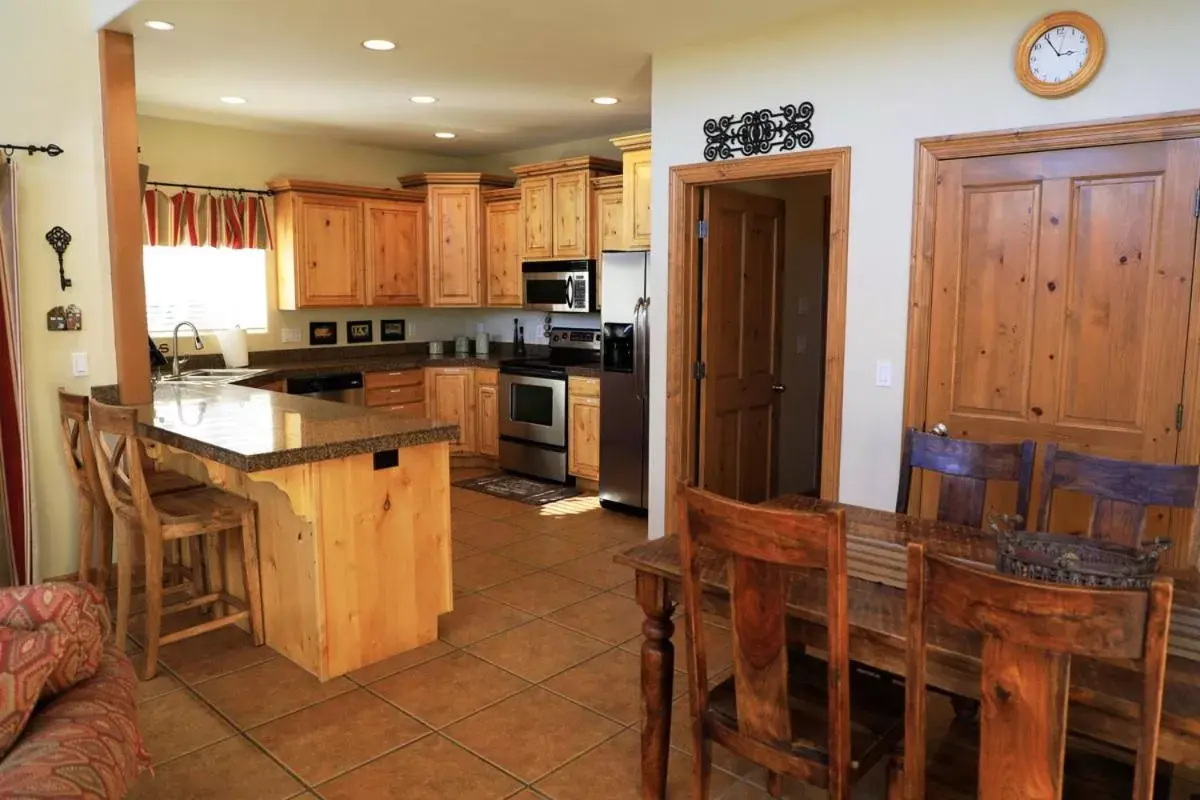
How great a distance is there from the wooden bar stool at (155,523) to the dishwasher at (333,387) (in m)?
2.34

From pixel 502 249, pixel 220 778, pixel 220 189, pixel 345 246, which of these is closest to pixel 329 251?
pixel 345 246

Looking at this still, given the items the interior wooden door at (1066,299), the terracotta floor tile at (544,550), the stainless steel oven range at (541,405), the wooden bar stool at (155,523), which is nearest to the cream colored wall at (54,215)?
the wooden bar stool at (155,523)

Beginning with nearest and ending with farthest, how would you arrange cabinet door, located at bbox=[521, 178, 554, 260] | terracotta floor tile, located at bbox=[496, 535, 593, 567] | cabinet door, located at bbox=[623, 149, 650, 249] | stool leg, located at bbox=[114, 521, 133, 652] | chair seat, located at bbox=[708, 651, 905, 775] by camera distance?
1. chair seat, located at bbox=[708, 651, 905, 775]
2. stool leg, located at bbox=[114, 521, 133, 652]
3. terracotta floor tile, located at bbox=[496, 535, 593, 567]
4. cabinet door, located at bbox=[623, 149, 650, 249]
5. cabinet door, located at bbox=[521, 178, 554, 260]

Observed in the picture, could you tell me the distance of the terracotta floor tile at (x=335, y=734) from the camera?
2553 millimetres

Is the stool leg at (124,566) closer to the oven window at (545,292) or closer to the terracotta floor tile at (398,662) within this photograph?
the terracotta floor tile at (398,662)

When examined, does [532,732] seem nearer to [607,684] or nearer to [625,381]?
[607,684]

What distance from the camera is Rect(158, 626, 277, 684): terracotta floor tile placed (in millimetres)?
3154

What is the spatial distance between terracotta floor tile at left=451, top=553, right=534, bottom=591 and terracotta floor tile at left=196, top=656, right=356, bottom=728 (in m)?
1.05

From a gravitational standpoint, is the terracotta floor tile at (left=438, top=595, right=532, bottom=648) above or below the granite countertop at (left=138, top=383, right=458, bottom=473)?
below

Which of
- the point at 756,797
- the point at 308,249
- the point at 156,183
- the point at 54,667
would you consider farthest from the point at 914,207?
the point at 156,183

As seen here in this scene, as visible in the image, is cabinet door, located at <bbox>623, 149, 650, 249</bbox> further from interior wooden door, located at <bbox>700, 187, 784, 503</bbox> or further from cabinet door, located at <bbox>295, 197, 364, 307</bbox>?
cabinet door, located at <bbox>295, 197, 364, 307</bbox>

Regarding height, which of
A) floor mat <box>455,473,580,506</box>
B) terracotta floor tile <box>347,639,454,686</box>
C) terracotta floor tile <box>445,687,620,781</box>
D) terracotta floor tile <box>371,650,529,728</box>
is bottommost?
terracotta floor tile <box>445,687,620,781</box>

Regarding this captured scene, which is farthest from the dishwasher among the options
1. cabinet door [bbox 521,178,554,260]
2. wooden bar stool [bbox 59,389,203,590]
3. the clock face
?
the clock face

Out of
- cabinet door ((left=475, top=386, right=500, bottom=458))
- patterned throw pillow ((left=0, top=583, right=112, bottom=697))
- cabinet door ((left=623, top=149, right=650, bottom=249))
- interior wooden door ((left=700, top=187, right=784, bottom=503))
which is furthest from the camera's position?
cabinet door ((left=475, top=386, right=500, bottom=458))
